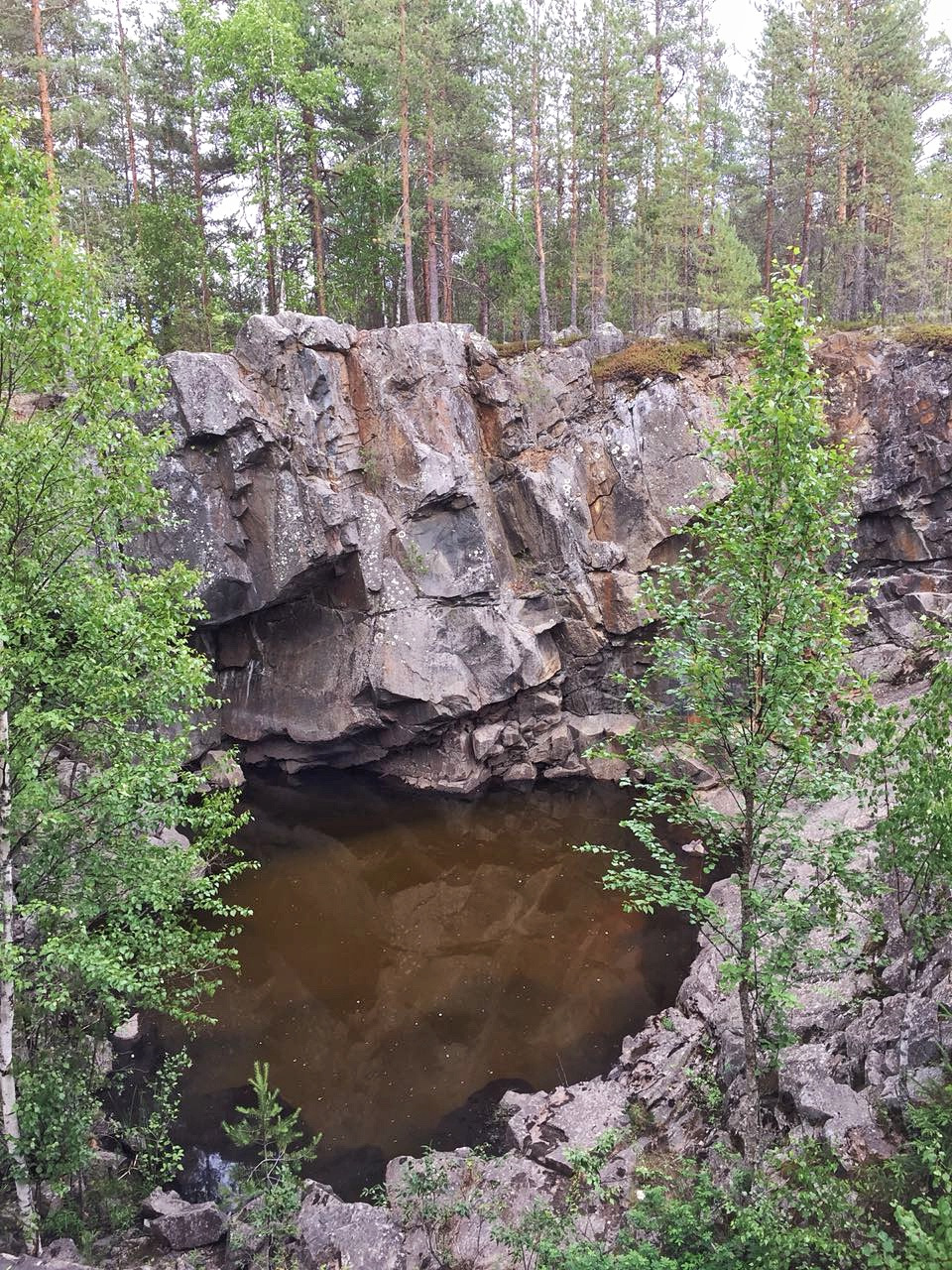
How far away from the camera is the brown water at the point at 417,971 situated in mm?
12758

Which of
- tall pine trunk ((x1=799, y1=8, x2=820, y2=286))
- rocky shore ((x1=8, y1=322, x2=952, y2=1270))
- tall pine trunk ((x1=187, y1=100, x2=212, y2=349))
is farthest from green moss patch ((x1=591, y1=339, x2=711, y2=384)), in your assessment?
tall pine trunk ((x1=187, y1=100, x2=212, y2=349))

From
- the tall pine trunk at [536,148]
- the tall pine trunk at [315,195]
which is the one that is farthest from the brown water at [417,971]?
the tall pine trunk at [315,195]

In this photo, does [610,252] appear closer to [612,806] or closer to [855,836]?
[612,806]

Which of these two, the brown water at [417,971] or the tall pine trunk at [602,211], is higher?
the tall pine trunk at [602,211]

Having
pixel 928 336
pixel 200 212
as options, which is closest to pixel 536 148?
pixel 200 212

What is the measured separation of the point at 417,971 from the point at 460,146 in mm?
29243

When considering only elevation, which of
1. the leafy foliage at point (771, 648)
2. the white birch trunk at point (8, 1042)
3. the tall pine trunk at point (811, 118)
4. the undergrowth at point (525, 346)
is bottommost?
the white birch trunk at point (8, 1042)

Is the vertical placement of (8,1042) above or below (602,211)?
below

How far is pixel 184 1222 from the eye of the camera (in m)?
9.20

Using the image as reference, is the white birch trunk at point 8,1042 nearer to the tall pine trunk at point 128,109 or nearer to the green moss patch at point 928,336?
the tall pine trunk at point 128,109

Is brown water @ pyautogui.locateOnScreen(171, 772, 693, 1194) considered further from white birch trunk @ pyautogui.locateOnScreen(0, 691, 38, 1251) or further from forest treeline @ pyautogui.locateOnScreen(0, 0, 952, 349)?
forest treeline @ pyautogui.locateOnScreen(0, 0, 952, 349)

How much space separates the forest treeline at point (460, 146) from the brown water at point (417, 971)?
18250 millimetres

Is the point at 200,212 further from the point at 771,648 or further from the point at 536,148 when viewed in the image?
the point at 771,648

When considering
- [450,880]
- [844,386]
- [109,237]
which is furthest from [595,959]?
[109,237]
